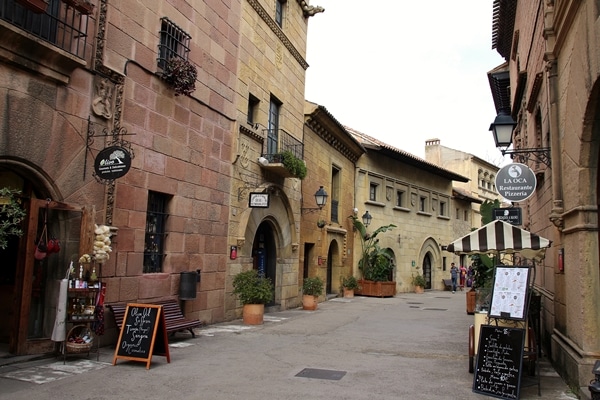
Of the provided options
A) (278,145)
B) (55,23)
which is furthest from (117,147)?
(278,145)

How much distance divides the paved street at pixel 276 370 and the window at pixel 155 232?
5.06 ft

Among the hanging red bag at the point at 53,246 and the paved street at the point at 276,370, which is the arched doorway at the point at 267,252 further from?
the hanging red bag at the point at 53,246

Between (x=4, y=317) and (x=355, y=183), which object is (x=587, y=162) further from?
(x=355, y=183)

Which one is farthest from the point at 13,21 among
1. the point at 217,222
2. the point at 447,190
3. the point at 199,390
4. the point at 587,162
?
the point at 447,190

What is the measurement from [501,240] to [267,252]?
31.1 feet

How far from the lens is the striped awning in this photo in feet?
23.1

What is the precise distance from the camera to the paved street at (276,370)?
6.16 metres

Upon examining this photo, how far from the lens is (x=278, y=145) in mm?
15414

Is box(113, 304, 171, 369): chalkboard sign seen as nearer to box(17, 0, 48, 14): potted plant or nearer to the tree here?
box(17, 0, 48, 14): potted plant

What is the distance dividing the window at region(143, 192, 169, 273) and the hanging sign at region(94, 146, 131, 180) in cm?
212

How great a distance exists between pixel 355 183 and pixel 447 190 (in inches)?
438

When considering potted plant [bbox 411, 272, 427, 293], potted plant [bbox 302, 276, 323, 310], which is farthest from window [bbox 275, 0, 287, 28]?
potted plant [bbox 411, 272, 427, 293]

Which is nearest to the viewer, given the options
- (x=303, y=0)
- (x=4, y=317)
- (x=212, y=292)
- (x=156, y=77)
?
(x=4, y=317)

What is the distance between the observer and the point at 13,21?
6652 mm
